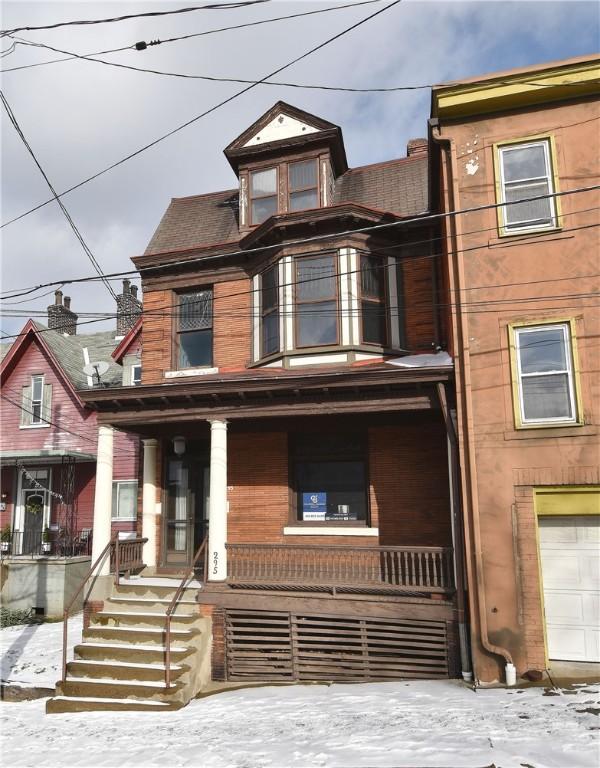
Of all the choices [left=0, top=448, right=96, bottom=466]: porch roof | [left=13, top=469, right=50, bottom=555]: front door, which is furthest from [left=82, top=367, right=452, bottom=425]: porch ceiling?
[left=13, top=469, right=50, bottom=555]: front door

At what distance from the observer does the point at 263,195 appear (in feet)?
44.7

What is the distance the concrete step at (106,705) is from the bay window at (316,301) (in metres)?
6.89

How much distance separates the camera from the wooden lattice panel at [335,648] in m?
9.23

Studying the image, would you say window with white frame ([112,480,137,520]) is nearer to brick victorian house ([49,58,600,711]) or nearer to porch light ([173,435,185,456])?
brick victorian house ([49,58,600,711])

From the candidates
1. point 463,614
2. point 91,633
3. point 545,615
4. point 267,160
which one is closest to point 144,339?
point 267,160

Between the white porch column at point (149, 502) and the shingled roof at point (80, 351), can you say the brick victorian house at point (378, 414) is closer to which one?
the white porch column at point (149, 502)

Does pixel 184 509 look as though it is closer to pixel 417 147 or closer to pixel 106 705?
pixel 106 705

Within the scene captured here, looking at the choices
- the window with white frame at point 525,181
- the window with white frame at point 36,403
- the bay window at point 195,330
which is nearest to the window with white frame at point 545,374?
the window with white frame at point 525,181

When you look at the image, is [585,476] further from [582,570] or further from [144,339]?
[144,339]

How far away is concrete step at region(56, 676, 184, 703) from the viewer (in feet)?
27.7

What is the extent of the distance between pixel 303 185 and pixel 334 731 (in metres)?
11.0

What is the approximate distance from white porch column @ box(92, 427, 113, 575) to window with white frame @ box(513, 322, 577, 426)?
26.1 ft

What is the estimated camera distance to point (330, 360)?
1166 cm

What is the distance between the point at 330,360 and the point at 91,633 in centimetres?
665
